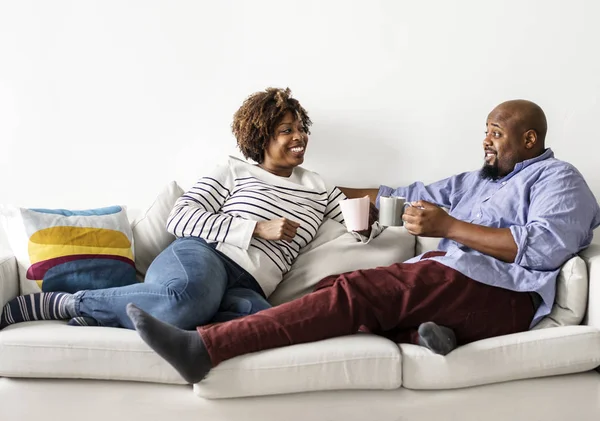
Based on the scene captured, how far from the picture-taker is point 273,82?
2.79 metres

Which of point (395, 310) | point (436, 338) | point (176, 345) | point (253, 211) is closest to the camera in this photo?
point (176, 345)

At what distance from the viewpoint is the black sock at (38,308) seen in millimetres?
2121

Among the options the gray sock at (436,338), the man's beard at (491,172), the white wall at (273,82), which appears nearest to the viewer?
the gray sock at (436,338)

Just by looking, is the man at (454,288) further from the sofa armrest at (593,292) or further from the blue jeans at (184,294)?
the blue jeans at (184,294)

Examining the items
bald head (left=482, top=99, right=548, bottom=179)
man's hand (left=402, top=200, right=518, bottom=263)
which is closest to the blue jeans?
man's hand (left=402, top=200, right=518, bottom=263)

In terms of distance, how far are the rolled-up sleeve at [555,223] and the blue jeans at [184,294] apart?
86 centimetres

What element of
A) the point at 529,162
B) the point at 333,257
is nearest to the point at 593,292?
the point at 529,162

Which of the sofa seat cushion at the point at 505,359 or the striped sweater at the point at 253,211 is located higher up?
the striped sweater at the point at 253,211

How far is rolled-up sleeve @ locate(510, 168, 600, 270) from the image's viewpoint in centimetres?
208

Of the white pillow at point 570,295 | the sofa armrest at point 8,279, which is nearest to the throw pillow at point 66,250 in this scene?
the sofa armrest at point 8,279

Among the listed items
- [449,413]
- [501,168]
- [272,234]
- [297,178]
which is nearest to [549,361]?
[449,413]

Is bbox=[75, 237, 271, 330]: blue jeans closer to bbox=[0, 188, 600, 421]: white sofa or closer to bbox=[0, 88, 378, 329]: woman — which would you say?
bbox=[0, 88, 378, 329]: woman

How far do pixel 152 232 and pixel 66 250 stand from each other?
0.33m

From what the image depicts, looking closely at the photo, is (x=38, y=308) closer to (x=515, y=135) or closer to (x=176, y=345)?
(x=176, y=345)
